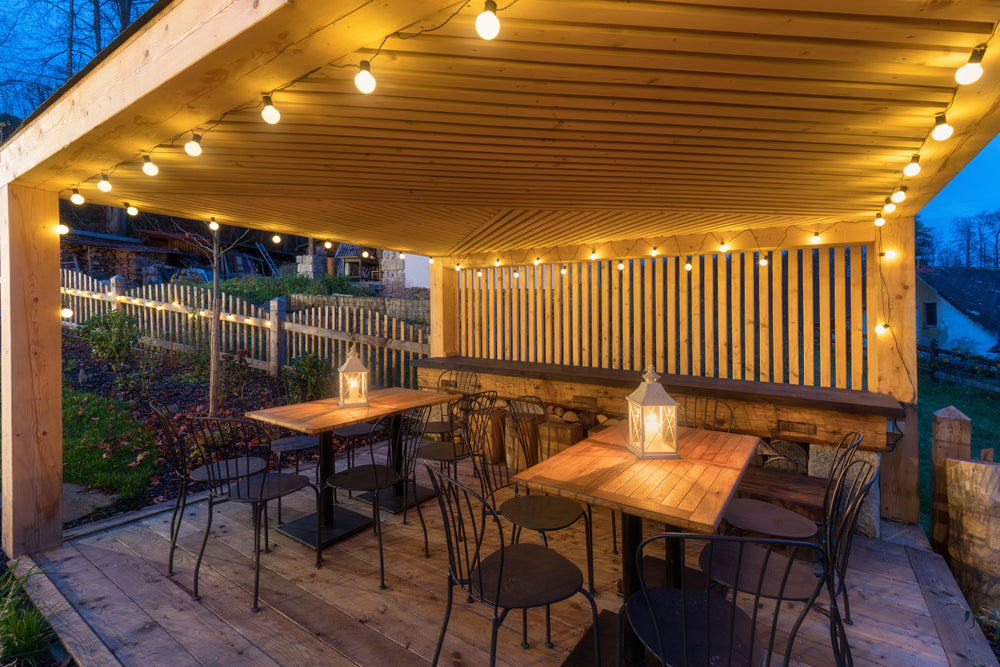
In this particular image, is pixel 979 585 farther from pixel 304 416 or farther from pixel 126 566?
pixel 126 566

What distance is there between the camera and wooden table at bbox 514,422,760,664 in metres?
1.82

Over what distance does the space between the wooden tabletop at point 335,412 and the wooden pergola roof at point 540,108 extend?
1621 millimetres

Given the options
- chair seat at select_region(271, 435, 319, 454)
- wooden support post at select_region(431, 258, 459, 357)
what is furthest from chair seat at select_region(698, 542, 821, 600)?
wooden support post at select_region(431, 258, 459, 357)

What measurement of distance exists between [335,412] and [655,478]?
237 centimetres

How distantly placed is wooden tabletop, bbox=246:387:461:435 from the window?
17.8m

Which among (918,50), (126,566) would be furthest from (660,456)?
(126,566)

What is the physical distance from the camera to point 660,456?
96.2 inches

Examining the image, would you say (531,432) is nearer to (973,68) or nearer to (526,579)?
(526,579)

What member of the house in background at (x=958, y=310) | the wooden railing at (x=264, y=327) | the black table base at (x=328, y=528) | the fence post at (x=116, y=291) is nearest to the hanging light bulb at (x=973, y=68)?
the black table base at (x=328, y=528)

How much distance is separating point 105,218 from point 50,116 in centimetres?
1650

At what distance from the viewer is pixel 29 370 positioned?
9.86ft

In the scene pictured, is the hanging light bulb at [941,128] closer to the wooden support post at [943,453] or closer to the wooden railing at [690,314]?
the wooden railing at [690,314]

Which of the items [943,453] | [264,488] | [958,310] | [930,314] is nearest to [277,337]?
[264,488]

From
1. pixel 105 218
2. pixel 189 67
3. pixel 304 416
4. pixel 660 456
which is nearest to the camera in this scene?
pixel 189 67
